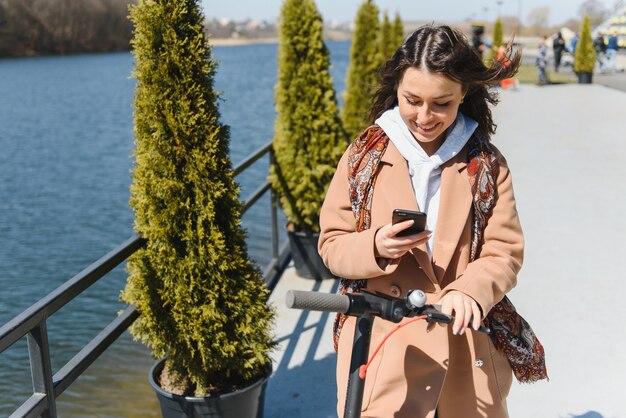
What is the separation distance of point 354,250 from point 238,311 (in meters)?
1.54

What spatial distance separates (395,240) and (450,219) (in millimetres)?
271

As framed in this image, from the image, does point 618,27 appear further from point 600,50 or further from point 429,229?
point 429,229

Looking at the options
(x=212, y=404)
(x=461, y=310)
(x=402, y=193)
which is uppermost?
(x=402, y=193)

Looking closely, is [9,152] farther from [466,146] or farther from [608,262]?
[466,146]

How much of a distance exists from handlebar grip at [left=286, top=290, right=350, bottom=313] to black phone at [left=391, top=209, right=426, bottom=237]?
21cm

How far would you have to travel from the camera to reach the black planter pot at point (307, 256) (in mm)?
5908

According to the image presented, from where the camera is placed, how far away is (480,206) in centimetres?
196

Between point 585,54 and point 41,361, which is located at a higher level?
point 41,361

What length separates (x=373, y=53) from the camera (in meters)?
9.48

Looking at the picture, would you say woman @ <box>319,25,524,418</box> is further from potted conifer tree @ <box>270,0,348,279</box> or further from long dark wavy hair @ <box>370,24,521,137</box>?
potted conifer tree @ <box>270,0,348,279</box>

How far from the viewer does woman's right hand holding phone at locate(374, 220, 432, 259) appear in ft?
5.60

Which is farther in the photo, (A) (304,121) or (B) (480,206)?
(A) (304,121)

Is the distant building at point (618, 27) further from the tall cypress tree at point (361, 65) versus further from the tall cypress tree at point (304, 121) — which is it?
the tall cypress tree at point (304, 121)

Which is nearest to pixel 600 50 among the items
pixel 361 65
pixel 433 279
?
pixel 361 65
